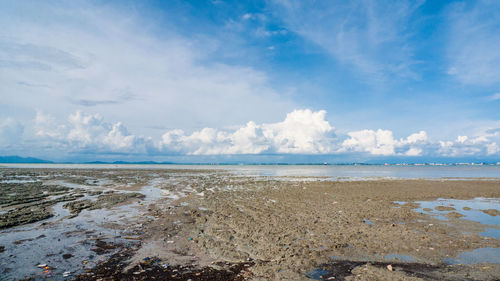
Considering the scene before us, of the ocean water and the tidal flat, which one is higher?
the tidal flat

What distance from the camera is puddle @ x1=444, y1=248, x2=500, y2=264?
8344mm

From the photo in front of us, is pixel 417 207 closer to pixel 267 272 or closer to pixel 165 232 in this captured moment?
pixel 267 272

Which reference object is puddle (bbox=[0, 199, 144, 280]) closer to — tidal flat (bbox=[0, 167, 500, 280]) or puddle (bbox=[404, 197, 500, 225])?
tidal flat (bbox=[0, 167, 500, 280])

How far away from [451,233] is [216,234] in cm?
1091

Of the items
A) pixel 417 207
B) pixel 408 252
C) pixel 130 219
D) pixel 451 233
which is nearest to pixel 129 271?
pixel 130 219

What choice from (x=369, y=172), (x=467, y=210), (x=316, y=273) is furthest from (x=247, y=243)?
(x=369, y=172)

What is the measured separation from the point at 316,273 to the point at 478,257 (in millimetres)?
6063

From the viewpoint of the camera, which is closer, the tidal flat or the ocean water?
the tidal flat

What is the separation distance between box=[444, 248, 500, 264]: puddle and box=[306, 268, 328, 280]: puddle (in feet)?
14.4

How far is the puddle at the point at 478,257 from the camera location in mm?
8344

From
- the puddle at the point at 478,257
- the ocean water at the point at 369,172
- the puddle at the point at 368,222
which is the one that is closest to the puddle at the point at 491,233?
the puddle at the point at 478,257

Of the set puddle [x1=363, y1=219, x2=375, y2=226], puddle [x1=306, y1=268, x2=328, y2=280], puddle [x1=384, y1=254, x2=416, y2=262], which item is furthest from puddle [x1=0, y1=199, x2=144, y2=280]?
puddle [x1=363, y1=219, x2=375, y2=226]

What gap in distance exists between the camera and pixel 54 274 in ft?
24.2

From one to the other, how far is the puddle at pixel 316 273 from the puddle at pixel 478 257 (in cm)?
440
